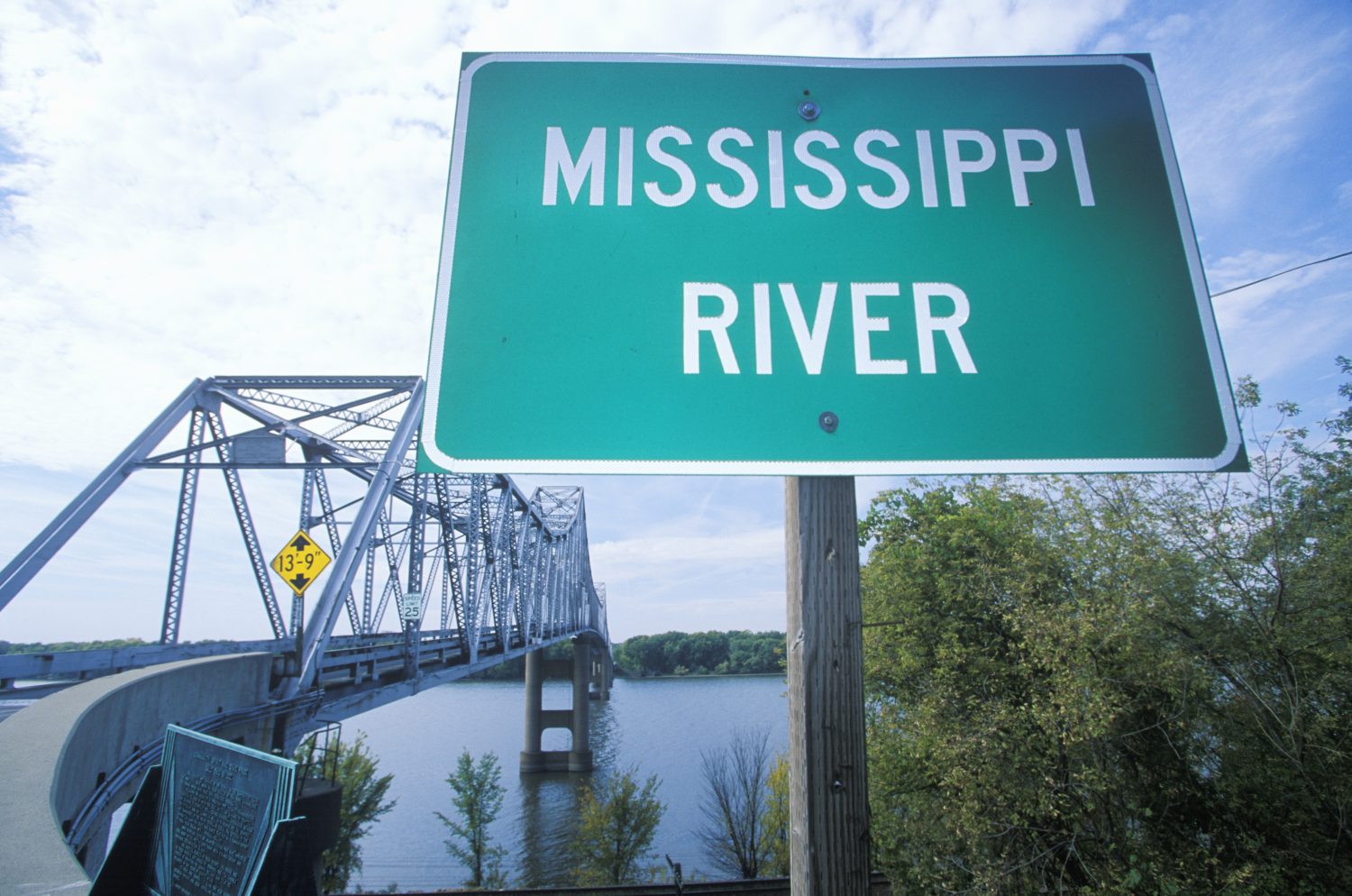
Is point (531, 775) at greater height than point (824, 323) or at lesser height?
lesser

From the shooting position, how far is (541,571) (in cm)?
4144

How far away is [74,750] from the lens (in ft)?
12.6

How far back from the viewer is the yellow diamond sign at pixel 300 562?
374 inches

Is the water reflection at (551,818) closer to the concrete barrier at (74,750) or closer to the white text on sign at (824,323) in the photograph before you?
the concrete barrier at (74,750)

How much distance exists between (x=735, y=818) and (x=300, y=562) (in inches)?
1045

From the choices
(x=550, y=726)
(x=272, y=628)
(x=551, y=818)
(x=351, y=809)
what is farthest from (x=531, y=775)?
(x=272, y=628)

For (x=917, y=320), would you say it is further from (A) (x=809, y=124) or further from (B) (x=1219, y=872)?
(B) (x=1219, y=872)

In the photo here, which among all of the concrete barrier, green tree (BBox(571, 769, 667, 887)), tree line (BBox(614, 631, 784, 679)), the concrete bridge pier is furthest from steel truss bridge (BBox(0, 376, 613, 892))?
tree line (BBox(614, 631, 784, 679))

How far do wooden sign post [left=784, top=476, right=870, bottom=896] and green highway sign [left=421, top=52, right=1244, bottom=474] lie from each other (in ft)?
0.69

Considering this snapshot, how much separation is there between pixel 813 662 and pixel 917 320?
3.51 feet

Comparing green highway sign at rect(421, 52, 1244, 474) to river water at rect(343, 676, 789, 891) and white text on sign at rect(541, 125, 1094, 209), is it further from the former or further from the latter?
river water at rect(343, 676, 789, 891)

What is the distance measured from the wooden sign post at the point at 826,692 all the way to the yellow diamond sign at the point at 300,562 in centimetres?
921

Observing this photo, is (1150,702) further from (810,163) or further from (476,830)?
(476,830)

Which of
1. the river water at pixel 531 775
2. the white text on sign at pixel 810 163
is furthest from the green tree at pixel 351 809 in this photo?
the white text on sign at pixel 810 163
